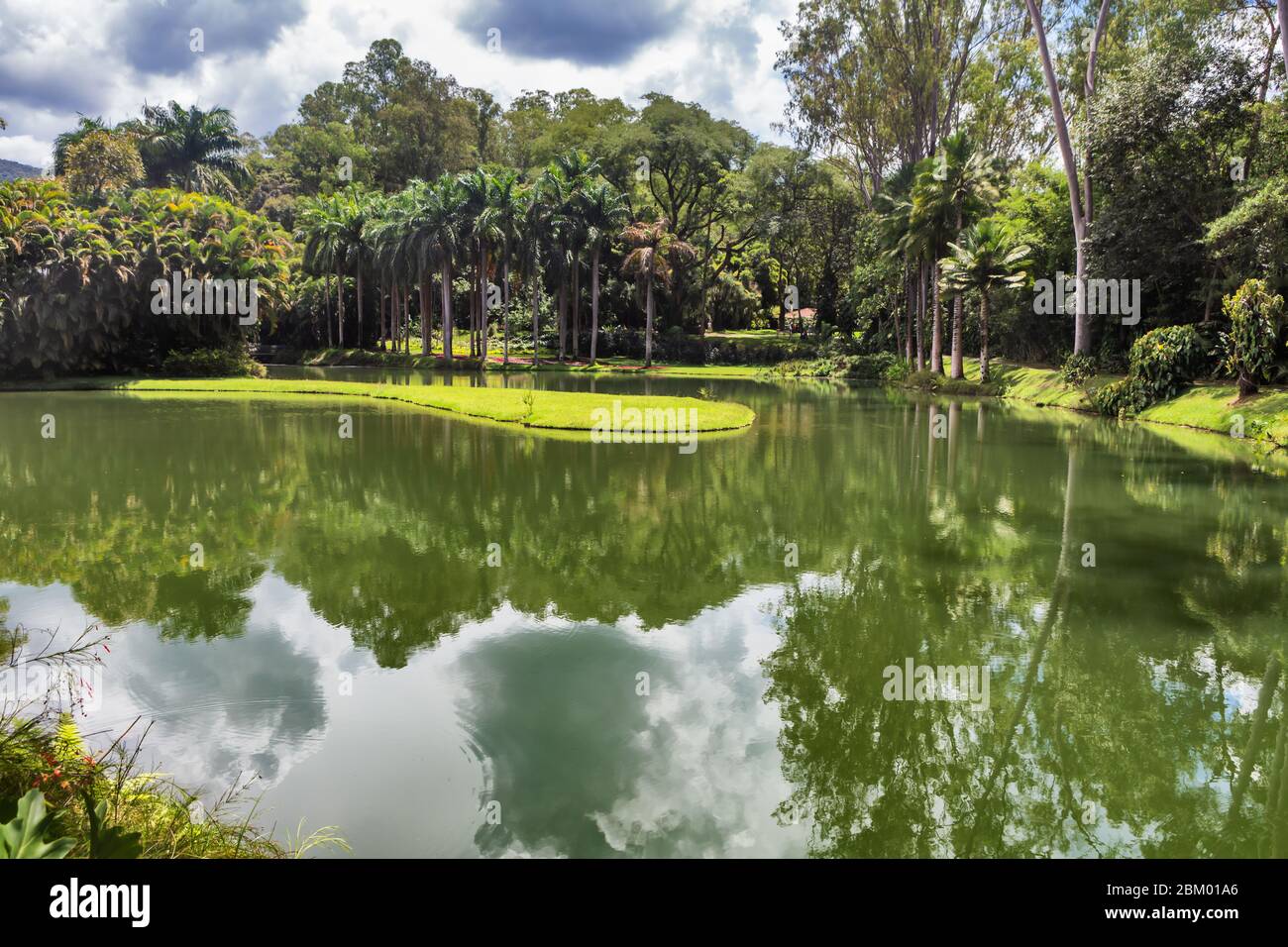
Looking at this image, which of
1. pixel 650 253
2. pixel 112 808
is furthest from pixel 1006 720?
pixel 650 253

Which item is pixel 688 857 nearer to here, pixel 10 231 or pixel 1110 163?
pixel 1110 163

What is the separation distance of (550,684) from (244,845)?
117 inches

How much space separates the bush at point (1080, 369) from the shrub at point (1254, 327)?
9.33 metres

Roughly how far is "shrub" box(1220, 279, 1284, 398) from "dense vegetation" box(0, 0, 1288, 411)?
87 mm

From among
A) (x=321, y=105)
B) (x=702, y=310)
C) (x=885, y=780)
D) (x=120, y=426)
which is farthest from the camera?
(x=321, y=105)

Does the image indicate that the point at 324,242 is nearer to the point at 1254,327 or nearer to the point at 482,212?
the point at 482,212

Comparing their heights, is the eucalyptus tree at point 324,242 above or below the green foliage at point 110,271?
Result: above

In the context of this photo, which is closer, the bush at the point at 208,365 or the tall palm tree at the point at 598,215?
the bush at the point at 208,365

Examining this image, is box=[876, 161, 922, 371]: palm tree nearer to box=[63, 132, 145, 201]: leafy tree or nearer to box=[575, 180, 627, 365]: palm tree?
box=[575, 180, 627, 365]: palm tree

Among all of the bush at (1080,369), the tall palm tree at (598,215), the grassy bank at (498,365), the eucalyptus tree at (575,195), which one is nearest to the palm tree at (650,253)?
the tall palm tree at (598,215)

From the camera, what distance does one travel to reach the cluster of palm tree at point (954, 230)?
3747 cm

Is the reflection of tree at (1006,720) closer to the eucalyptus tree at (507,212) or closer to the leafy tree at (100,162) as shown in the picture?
the eucalyptus tree at (507,212)

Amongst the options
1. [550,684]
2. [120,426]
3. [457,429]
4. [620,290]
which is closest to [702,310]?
[620,290]

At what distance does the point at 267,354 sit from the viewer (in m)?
66.7
